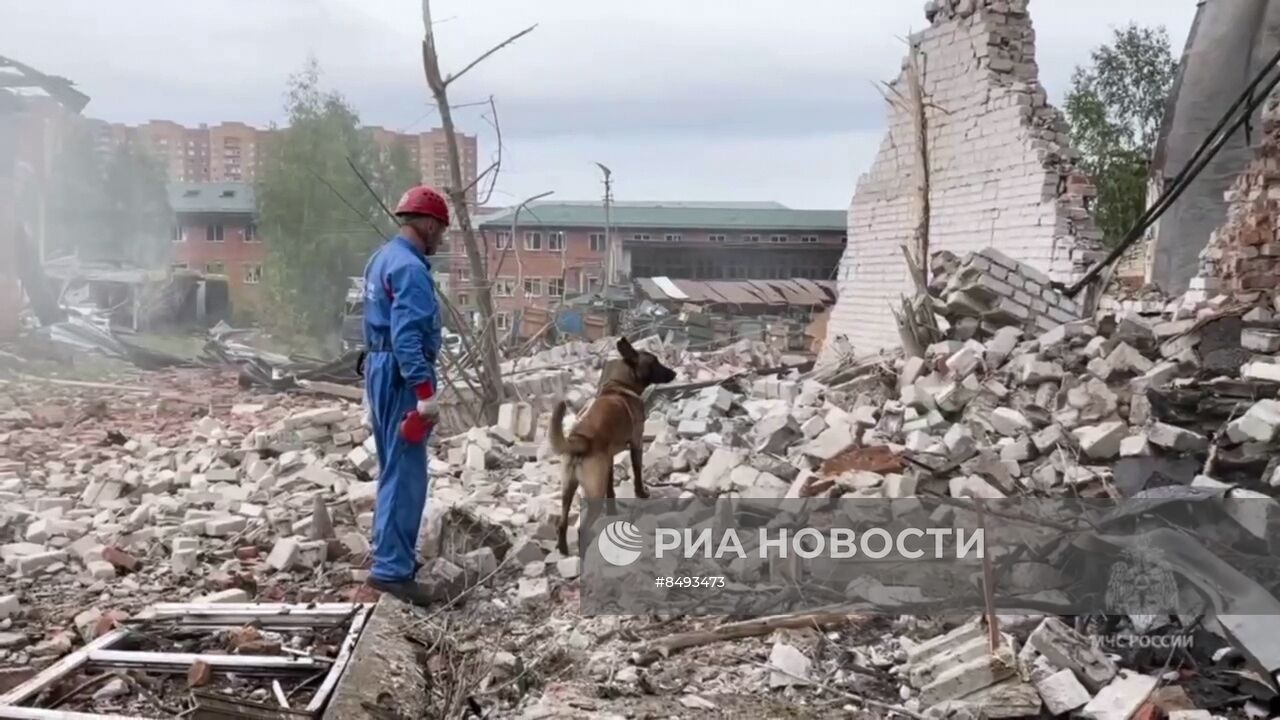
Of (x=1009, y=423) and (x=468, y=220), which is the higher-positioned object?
(x=468, y=220)

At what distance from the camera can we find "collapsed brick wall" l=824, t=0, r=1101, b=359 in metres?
10.4

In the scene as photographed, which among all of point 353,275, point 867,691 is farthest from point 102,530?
point 353,275

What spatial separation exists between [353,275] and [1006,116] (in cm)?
2092

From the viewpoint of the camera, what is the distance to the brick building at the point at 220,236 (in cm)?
3575

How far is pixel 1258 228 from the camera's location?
8.28m

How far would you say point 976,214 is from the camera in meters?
11.6

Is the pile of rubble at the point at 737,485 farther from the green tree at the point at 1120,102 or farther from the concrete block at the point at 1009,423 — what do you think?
the green tree at the point at 1120,102

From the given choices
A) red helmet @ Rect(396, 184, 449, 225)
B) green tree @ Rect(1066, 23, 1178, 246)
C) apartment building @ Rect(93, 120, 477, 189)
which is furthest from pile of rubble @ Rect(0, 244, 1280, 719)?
apartment building @ Rect(93, 120, 477, 189)

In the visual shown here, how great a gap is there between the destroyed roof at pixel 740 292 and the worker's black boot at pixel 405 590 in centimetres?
2005

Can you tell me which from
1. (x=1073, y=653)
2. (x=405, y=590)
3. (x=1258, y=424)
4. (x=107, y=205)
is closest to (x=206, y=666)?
(x=405, y=590)

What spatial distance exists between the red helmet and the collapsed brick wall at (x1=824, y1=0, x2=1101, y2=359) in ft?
25.0

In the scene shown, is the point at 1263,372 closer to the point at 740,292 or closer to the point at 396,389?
the point at 396,389

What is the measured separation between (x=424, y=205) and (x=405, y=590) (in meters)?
1.66

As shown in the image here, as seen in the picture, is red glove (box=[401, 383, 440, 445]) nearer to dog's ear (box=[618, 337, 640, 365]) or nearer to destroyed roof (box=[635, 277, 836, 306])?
dog's ear (box=[618, 337, 640, 365])
